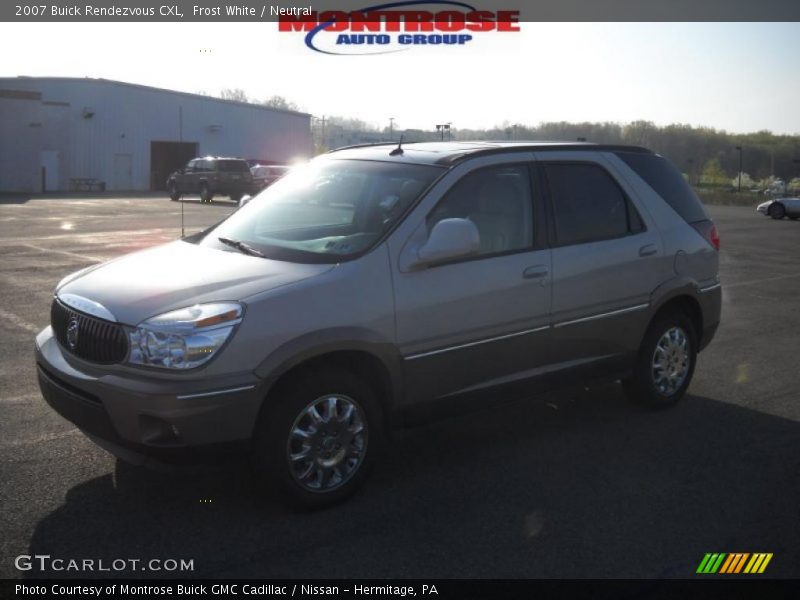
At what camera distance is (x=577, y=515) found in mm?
4492

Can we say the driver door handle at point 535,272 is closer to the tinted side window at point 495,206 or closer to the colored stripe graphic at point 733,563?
the tinted side window at point 495,206

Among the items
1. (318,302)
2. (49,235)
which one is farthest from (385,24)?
A: (318,302)

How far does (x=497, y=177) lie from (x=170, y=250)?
6.81 ft

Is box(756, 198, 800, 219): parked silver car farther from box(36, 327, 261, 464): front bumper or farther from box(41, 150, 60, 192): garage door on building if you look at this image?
box(36, 327, 261, 464): front bumper

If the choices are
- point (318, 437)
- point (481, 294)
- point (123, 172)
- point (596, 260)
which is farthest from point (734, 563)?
point (123, 172)

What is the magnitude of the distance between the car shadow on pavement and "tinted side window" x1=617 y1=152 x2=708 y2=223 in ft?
5.89

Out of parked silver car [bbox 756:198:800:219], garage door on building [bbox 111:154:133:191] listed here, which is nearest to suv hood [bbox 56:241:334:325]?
parked silver car [bbox 756:198:800:219]

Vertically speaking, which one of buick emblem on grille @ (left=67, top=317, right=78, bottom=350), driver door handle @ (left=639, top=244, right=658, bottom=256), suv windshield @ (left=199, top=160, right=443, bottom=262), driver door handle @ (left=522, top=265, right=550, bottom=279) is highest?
suv windshield @ (left=199, top=160, right=443, bottom=262)

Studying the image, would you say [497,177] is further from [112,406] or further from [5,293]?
[5,293]

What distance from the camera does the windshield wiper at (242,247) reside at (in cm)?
490

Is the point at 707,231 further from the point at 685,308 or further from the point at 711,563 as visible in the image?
the point at 711,563

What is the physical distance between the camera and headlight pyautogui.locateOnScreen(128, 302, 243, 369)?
13.3 ft

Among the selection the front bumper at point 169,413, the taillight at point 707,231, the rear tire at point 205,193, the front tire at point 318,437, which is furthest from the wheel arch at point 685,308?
the rear tire at point 205,193

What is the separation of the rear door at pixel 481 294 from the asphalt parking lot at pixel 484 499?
24.8 inches
